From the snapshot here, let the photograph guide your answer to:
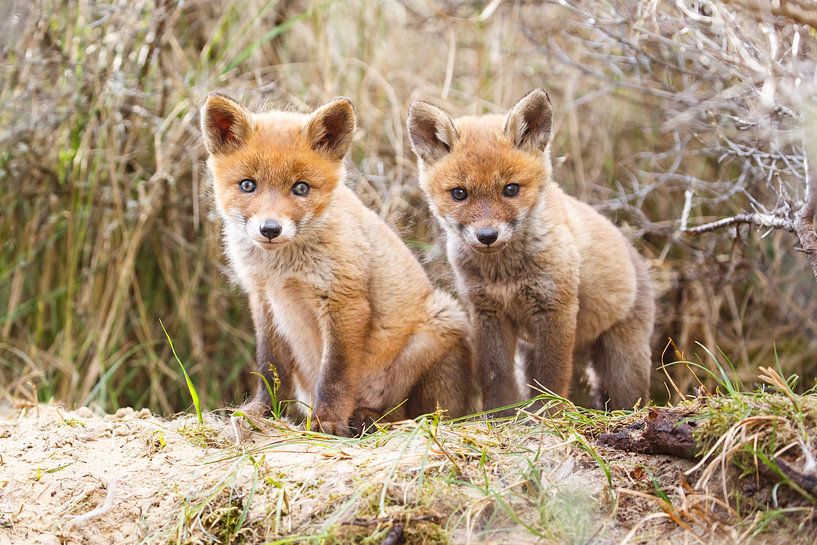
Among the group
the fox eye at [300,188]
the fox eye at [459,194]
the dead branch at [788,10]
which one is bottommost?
the fox eye at [459,194]

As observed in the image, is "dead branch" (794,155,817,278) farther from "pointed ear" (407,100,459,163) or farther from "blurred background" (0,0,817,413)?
"blurred background" (0,0,817,413)

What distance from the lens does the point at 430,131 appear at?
426cm

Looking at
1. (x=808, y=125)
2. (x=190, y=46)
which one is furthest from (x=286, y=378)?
(x=190, y=46)

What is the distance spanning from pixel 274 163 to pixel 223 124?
0.39m

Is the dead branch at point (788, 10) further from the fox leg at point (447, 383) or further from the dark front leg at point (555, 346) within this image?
the fox leg at point (447, 383)

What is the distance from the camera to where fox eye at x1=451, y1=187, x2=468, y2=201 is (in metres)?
4.03

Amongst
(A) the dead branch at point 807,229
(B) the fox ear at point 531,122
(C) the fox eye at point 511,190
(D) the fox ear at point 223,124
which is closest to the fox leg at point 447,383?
(C) the fox eye at point 511,190

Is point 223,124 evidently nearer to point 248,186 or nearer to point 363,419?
point 248,186

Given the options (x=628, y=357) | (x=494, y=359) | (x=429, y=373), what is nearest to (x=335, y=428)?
(x=429, y=373)

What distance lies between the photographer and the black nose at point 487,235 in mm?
3811

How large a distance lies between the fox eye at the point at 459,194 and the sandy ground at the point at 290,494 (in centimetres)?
125

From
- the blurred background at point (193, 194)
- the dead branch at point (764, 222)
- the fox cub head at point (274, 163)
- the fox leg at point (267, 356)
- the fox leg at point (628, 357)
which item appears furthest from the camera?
the blurred background at point (193, 194)

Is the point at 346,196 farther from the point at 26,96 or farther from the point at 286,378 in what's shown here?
the point at 26,96

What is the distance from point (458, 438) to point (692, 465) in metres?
0.87
